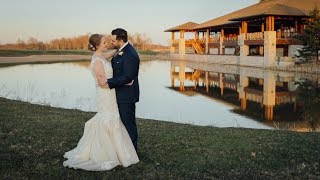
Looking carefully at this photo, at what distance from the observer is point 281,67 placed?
3884 centimetres

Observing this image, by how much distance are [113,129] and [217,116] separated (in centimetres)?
1002

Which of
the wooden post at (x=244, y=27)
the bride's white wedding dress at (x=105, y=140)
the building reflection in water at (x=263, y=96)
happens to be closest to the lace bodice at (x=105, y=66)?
the bride's white wedding dress at (x=105, y=140)

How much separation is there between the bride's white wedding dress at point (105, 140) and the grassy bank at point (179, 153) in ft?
0.63

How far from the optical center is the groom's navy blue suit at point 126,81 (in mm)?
6566

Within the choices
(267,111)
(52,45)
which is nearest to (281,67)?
(267,111)

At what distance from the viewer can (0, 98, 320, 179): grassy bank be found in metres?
6.59

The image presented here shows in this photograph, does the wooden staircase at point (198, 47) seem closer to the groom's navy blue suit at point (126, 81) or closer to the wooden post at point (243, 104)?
the wooden post at point (243, 104)

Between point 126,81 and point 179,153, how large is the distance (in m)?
1.92

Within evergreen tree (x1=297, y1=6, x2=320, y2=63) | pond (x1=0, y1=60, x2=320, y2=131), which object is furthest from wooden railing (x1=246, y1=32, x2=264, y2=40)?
pond (x1=0, y1=60, x2=320, y2=131)

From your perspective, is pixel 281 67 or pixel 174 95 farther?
pixel 281 67

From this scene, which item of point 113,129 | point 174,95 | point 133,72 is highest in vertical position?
point 133,72

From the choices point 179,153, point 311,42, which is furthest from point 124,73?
point 311,42

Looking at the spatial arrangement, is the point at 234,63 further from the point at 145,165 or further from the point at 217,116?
the point at 145,165

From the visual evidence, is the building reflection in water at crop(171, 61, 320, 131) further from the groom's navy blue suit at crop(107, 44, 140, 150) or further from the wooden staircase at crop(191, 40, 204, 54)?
the wooden staircase at crop(191, 40, 204, 54)
